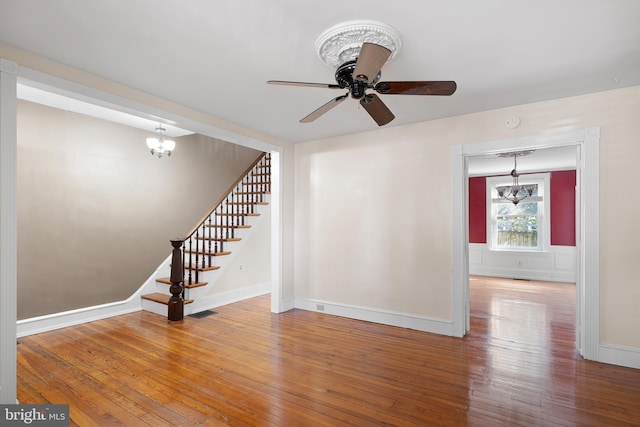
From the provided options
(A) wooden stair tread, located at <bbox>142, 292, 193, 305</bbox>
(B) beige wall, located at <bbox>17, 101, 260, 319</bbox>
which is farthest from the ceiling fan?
(B) beige wall, located at <bbox>17, 101, 260, 319</bbox>

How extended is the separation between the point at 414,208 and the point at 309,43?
252cm

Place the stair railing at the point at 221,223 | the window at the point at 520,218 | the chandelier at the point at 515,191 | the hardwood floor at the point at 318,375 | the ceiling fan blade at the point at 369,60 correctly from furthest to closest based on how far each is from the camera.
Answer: the window at the point at 520,218
the chandelier at the point at 515,191
the stair railing at the point at 221,223
the hardwood floor at the point at 318,375
the ceiling fan blade at the point at 369,60

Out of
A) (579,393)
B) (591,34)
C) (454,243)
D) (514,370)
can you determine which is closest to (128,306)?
(454,243)

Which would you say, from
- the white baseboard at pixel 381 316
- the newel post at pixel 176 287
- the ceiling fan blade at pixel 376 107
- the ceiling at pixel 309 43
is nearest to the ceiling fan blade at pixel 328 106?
the ceiling fan blade at pixel 376 107

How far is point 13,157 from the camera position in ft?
7.45

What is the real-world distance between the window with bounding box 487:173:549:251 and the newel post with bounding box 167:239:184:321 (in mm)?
7537

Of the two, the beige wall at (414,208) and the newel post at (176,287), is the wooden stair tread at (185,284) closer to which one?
the newel post at (176,287)

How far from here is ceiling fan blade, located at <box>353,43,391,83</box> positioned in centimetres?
170

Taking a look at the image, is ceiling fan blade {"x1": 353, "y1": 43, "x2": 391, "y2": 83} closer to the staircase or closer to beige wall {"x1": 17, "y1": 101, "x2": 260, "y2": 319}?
the staircase

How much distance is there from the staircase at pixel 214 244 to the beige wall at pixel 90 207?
1.46 ft

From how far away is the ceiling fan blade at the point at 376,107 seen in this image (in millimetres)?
2318

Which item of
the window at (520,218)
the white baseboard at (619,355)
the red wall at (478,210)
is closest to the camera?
the white baseboard at (619,355)

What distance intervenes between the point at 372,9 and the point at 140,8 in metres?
1.39

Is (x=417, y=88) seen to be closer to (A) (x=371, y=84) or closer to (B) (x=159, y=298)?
(A) (x=371, y=84)
